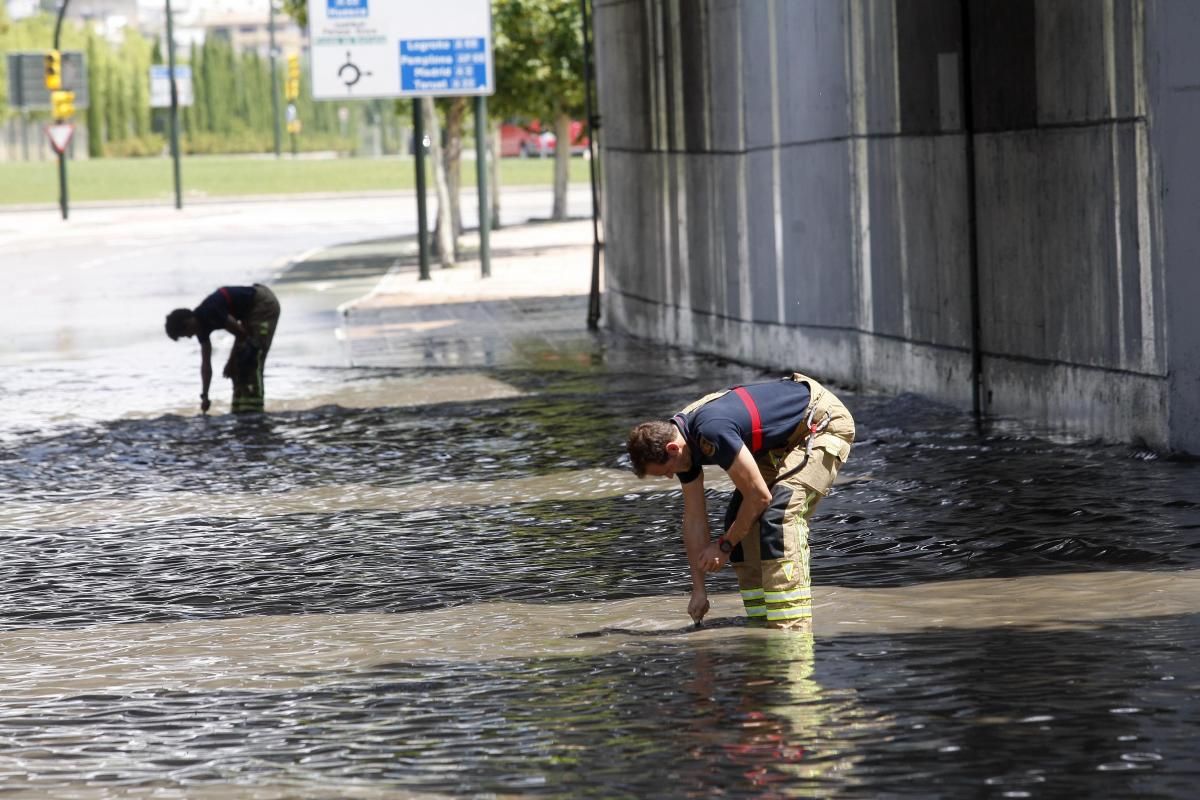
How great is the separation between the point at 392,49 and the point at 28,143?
278 ft

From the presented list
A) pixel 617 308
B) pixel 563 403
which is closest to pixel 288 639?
pixel 563 403

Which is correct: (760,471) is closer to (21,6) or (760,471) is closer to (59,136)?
(59,136)

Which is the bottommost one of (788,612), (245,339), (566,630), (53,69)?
(566,630)

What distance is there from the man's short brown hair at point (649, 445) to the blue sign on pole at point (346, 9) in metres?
23.9

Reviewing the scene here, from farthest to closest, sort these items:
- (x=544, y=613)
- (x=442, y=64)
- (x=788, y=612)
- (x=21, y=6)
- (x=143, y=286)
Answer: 1. (x=21, y=6)
2. (x=143, y=286)
3. (x=442, y=64)
4. (x=544, y=613)
5. (x=788, y=612)

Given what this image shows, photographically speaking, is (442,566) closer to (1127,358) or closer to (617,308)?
(1127,358)

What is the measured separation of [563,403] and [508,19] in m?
23.6

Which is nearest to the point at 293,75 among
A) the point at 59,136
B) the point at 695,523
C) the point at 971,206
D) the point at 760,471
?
the point at 59,136

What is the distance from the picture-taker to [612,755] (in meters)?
6.32

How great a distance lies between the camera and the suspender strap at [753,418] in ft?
25.7

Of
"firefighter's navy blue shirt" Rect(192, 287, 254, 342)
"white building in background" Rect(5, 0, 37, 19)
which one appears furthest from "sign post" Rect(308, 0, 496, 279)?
"white building in background" Rect(5, 0, 37, 19)

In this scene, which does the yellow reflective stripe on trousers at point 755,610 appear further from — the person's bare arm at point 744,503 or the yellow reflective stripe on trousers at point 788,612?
the person's bare arm at point 744,503

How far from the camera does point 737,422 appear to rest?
775 cm

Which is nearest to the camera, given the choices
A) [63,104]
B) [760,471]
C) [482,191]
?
[760,471]
